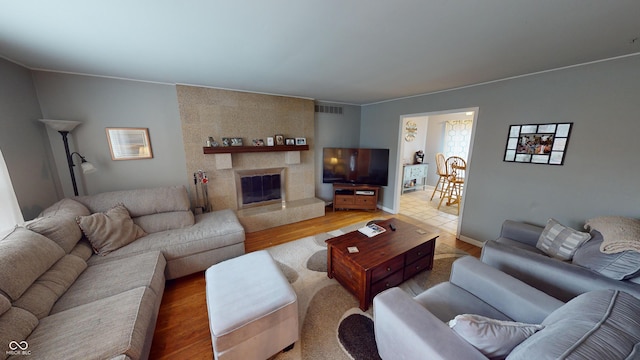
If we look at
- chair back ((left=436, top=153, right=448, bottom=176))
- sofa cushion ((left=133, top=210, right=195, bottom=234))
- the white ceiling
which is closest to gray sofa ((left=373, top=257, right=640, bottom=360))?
the white ceiling

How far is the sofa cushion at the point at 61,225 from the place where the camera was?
1691mm

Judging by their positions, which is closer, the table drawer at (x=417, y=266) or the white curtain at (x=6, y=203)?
the white curtain at (x=6, y=203)

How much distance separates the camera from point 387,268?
6.48 ft

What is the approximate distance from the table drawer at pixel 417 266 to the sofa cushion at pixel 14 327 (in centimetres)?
273

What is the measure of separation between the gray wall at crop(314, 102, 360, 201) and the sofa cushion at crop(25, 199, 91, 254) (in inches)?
135

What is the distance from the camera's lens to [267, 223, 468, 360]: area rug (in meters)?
1.54

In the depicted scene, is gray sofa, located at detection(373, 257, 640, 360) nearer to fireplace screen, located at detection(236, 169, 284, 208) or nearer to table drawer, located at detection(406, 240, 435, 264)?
table drawer, located at detection(406, 240, 435, 264)

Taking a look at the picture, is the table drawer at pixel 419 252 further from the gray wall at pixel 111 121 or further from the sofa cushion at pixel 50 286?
the gray wall at pixel 111 121

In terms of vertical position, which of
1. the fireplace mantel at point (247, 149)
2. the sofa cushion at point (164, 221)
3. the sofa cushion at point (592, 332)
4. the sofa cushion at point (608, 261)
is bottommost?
the sofa cushion at point (164, 221)

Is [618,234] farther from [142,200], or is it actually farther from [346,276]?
[142,200]

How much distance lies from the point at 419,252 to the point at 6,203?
12.2ft

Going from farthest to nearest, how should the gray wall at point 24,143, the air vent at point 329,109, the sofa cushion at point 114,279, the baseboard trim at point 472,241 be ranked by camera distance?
the air vent at point 329,109, the baseboard trim at point 472,241, the gray wall at point 24,143, the sofa cushion at point 114,279

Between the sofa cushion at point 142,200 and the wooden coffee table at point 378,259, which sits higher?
the sofa cushion at point 142,200

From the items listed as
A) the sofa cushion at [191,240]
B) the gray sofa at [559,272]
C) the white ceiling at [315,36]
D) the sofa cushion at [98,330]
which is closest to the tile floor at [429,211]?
the gray sofa at [559,272]
